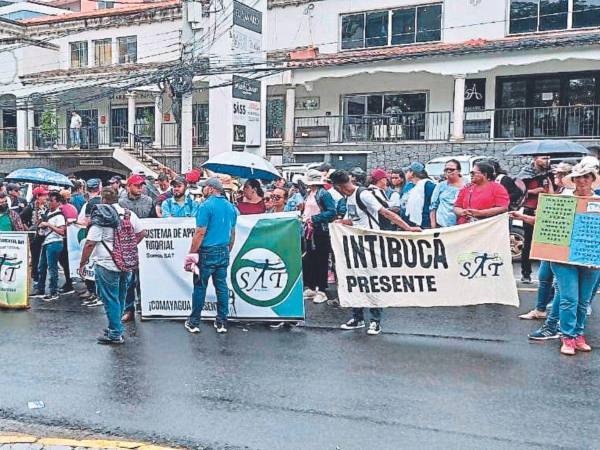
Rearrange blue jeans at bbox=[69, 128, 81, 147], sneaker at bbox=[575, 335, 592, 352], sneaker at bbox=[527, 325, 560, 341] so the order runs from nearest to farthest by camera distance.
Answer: sneaker at bbox=[575, 335, 592, 352] < sneaker at bbox=[527, 325, 560, 341] < blue jeans at bbox=[69, 128, 81, 147]

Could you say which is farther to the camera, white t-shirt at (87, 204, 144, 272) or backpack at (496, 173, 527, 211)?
backpack at (496, 173, 527, 211)

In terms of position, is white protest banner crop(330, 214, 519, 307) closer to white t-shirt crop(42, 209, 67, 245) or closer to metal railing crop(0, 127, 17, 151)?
white t-shirt crop(42, 209, 67, 245)

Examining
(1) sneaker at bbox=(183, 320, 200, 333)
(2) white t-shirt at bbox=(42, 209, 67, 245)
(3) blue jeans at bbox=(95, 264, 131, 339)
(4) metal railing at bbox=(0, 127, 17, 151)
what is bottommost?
(1) sneaker at bbox=(183, 320, 200, 333)

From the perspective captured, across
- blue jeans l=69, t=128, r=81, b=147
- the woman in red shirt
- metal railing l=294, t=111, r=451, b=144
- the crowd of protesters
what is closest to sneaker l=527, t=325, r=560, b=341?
the crowd of protesters

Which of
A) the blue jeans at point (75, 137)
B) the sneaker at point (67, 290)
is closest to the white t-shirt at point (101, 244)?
the sneaker at point (67, 290)

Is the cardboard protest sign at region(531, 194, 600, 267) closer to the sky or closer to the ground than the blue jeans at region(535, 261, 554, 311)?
closer to the sky

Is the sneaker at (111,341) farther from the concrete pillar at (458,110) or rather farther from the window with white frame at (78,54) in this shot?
the window with white frame at (78,54)

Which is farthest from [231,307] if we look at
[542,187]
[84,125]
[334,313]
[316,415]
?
[84,125]

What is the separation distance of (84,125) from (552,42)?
2180 cm

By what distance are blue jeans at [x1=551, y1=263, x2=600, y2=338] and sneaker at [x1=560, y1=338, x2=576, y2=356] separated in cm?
5

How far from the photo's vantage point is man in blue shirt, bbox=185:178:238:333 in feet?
23.4

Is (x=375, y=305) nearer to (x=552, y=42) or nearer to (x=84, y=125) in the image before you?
(x=552, y=42)

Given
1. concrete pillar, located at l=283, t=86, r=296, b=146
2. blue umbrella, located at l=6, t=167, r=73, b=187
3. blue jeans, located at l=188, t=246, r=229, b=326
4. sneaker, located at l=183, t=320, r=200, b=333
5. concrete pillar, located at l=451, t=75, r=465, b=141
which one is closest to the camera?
blue jeans, located at l=188, t=246, r=229, b=326

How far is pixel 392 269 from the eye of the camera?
7.26 meters
